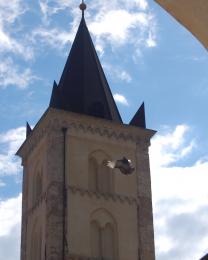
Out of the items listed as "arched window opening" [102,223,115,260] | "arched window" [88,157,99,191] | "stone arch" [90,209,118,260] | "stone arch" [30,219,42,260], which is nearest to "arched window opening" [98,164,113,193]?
"arched window" [88,157,99,191]

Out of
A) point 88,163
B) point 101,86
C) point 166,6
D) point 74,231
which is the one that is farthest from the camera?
point 101,86

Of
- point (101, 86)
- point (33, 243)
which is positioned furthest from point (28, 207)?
point (101, 86)

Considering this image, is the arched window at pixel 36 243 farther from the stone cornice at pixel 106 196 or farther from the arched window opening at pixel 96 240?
the stone cornice at pixel 106 196

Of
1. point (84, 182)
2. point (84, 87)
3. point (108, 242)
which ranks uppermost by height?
point (84, 87)

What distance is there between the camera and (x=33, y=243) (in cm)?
2712

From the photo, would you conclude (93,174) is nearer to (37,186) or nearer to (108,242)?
(37,186)

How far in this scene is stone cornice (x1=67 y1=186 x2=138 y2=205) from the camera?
26031mm

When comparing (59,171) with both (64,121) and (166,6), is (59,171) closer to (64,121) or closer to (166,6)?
(64,121)

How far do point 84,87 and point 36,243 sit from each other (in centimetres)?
728


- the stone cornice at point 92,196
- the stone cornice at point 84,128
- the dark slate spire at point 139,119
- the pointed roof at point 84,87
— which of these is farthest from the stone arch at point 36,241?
the dark slate spire at point 139,119

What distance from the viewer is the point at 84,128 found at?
27516 millimetres

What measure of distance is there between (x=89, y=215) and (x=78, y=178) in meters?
1.58

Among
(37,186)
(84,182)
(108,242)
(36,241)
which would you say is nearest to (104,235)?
(108,242)

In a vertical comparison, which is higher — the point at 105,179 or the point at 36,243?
the point at 105,179
